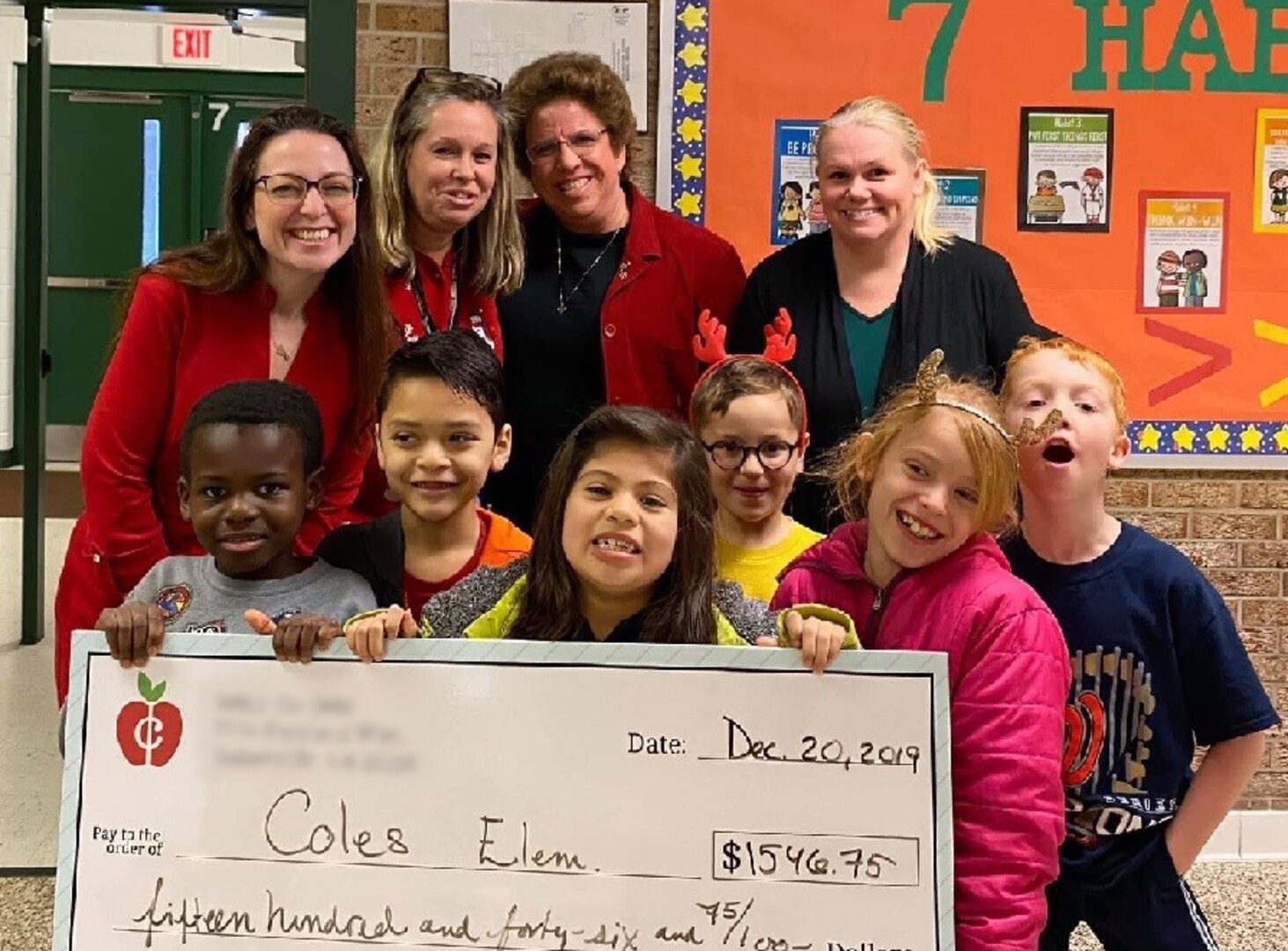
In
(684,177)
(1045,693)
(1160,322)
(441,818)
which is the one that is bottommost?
(441,818)

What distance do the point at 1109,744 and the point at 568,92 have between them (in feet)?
5.11

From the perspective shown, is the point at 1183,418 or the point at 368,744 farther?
the point at 1183,418

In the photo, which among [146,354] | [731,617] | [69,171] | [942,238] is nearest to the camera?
[731,617]

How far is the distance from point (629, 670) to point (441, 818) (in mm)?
281

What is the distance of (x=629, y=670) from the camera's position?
5.17 feet

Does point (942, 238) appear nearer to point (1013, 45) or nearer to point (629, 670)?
point (1013, 45)

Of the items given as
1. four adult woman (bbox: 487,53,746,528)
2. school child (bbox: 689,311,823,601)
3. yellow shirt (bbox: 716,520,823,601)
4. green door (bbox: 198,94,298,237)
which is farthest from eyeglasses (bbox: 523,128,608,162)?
green door (bbox: 198,94,298,237)

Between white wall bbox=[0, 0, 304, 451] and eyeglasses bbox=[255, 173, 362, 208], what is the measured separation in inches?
252

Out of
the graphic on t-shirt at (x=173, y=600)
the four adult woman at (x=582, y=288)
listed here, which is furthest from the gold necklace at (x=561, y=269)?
the graphic on t-shirt at (x=173, y=600)

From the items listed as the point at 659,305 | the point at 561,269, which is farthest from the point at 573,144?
the point at 659,305

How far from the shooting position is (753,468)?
215 cm

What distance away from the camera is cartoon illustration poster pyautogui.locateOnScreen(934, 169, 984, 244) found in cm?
343

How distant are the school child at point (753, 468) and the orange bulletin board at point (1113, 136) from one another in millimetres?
1310

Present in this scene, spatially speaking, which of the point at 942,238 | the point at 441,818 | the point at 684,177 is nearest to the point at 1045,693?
the point at 441,818
